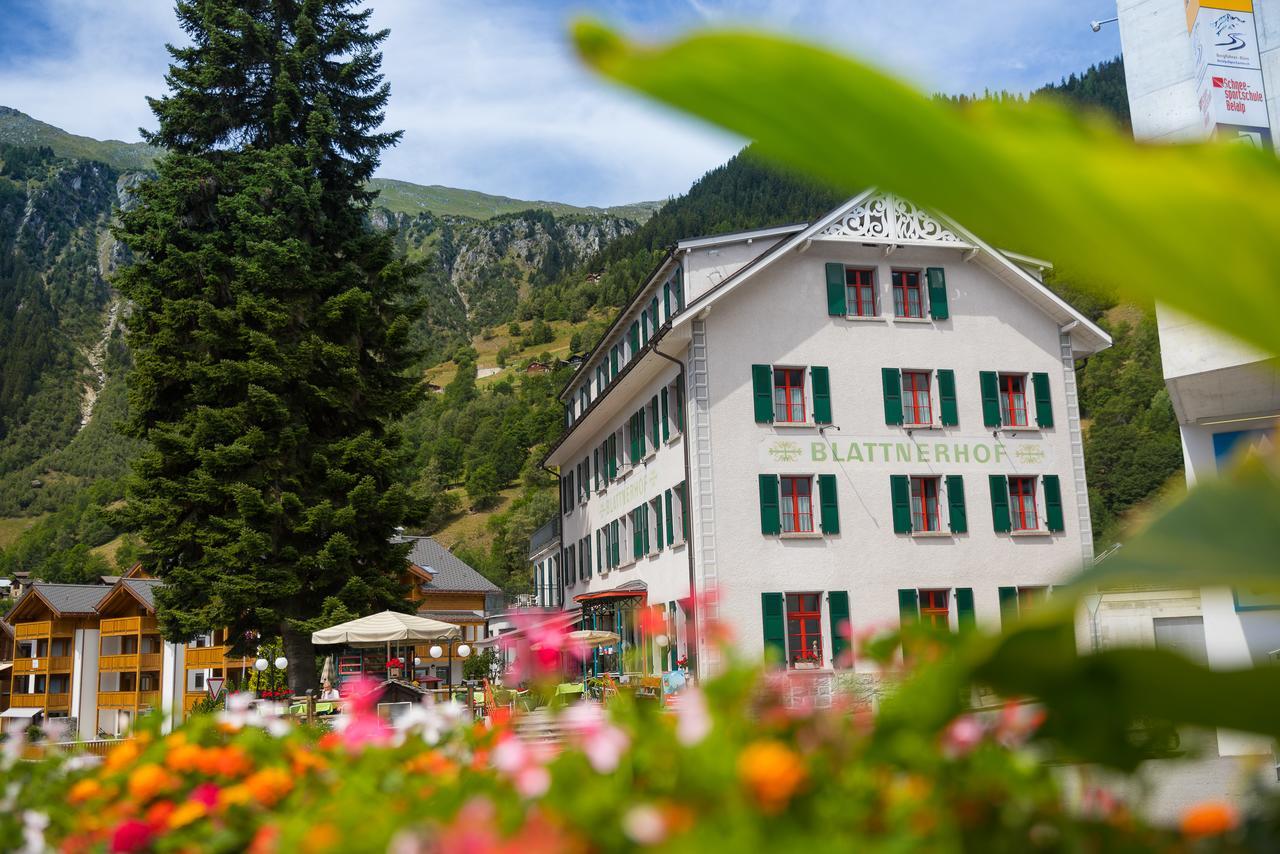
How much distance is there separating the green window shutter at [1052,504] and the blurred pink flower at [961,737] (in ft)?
86.7

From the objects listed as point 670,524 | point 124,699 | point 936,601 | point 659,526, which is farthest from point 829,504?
point 124,699

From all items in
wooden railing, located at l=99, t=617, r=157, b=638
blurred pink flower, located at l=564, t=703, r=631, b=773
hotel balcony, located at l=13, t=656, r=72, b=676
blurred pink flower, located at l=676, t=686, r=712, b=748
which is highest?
wooden railing, located at l=99, t=617, r=157, b=638

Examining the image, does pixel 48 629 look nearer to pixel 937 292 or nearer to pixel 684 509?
pixel 684 509

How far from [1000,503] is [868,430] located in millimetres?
3504

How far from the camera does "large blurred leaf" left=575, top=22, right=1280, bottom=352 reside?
94cm

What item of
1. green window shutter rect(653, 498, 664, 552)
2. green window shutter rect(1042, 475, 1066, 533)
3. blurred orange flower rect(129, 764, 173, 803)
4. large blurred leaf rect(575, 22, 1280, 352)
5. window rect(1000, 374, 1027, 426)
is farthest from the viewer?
green window shutter rect(653, 498, 664, 552)

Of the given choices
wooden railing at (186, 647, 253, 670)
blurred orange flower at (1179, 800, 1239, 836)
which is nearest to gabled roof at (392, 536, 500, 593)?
wooden railing at (186, 647, 253, 670)

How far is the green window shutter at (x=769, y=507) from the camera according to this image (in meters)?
25.3

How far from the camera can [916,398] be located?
88.9ft

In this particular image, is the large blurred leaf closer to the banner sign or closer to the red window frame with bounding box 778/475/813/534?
the banner sign

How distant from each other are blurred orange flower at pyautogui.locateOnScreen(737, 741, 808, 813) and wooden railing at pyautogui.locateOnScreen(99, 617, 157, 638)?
60.8 m

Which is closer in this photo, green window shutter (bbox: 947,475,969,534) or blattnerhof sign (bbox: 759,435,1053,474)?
blattnerhof sign (bbox: 759,435,1053,474)

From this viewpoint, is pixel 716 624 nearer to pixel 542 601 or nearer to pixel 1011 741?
pixel 1011 741

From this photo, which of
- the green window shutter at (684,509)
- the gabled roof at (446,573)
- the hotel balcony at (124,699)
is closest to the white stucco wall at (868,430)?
the green window shutter at (684,509)
